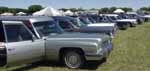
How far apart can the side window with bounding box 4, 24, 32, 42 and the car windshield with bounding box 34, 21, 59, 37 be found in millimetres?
737

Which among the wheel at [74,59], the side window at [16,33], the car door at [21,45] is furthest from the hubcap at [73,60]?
the side window at [16,33]

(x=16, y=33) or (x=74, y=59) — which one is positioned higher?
(x=16, y=33)

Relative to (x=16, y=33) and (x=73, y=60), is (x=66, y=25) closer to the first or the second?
(x=73, y=60)

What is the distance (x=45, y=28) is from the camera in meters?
10.8

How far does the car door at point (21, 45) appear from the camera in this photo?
28.6 feet

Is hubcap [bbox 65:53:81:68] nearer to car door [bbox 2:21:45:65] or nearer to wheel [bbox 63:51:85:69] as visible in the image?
wheel [bbox 63:51:85:69]

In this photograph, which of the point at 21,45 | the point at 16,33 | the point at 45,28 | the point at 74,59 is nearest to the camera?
the point at 21,45

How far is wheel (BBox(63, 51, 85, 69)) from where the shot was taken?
9.96 metres

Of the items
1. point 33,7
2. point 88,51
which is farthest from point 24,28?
point 33,7

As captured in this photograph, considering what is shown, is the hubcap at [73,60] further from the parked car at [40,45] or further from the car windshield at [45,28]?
the car windshield at [45,28]

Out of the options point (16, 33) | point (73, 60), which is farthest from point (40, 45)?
point (73, 60)

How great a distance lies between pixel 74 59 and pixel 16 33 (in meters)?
1.97

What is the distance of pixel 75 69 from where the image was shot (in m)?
10.1

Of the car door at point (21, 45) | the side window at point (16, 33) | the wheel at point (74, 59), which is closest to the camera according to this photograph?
the car door at point (21, 45)
